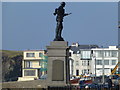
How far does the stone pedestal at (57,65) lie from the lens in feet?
97.4

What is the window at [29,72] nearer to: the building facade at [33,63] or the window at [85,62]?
the building facade at [33,63]

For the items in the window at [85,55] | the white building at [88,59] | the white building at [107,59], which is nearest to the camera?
the white building at [107,59]

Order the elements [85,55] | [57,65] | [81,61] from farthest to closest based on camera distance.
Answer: [81,61] → [85,55] → [57,65]

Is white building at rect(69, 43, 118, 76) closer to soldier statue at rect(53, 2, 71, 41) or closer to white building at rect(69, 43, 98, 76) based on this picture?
white building at rect(69, 43, 98, 76)

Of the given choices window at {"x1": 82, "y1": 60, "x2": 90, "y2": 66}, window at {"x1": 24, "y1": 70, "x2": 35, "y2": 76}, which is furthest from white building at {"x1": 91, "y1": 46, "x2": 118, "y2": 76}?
window at {"x1": 24, "y1": 70, "x2": 35, "y2": 76}

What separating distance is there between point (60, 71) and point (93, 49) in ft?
234

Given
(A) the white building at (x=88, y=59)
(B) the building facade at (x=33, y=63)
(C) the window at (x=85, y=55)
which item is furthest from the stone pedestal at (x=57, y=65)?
(B) the building facade at (x=33, y=63)

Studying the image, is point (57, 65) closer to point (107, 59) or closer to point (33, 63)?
point (107, 59)

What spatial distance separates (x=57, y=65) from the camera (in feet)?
97.6

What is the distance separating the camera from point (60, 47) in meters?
29.8

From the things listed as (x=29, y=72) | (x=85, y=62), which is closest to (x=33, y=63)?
(x=29, y=72)

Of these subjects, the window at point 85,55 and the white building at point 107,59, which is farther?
the window at point 85,55

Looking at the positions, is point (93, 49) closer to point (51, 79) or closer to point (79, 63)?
point (79, 63)

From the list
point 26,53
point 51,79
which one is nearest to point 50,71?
point 51,79
